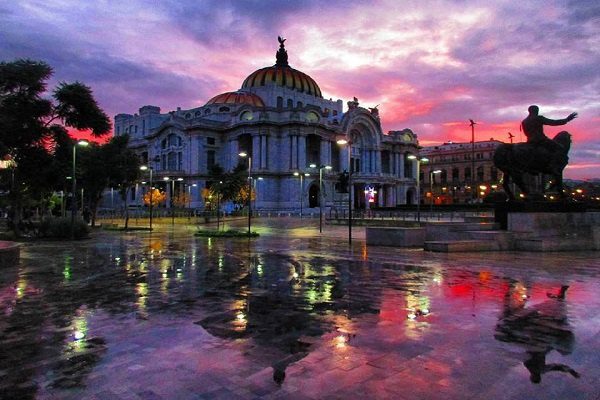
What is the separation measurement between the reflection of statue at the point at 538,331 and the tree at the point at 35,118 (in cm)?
→ 2601

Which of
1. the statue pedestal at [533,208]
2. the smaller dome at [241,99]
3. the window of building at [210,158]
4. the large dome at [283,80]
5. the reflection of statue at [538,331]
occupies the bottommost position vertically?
the reflection of statue at [538,331]

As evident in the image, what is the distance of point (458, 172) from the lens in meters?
139

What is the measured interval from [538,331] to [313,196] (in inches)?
3830

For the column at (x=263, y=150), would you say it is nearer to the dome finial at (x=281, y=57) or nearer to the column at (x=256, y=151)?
the column at (x=256, y=151)

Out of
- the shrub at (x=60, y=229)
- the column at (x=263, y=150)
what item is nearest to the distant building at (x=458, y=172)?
the column at (x=263, y=150)

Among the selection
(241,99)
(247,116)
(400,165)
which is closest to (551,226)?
(247,116)

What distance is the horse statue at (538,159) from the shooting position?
22.0 meters

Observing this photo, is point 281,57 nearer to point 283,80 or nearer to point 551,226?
point 283,80

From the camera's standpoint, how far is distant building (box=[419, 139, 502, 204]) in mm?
129625

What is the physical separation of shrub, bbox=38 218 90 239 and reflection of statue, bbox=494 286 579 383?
26.4 m

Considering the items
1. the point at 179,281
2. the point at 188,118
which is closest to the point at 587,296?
the point at 179,281

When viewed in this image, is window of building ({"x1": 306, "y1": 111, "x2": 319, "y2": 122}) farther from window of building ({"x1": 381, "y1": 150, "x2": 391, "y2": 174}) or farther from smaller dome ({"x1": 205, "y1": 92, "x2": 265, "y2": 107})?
window of building ({"x1": 381, "y1": 150, "x2": 391, "y2": 174})

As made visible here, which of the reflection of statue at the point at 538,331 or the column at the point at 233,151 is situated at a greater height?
the column at the point at 233,151

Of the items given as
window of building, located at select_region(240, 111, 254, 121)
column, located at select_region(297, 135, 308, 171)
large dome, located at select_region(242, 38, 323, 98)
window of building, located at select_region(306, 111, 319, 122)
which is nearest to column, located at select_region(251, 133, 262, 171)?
window of building, located at select_region(240, 111, 254, 121)
